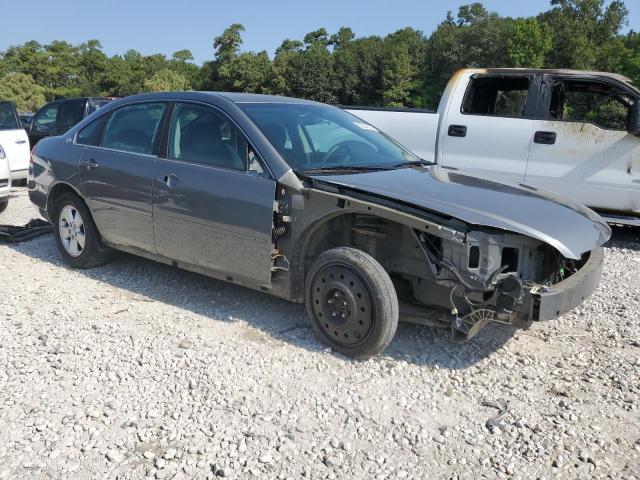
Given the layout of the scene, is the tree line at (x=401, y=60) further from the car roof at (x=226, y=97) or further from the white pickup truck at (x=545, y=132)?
the car roof at (x=226, y=97)

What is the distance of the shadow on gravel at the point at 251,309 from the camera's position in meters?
3.91

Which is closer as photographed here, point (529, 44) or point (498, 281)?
point (498, 281)

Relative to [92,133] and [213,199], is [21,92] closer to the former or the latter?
[92,133]

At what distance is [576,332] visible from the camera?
427 cm

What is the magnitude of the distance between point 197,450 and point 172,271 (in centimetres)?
295

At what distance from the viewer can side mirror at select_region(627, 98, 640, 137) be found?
6.36 m

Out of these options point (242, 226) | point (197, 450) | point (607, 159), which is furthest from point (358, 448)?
point (607, 159)

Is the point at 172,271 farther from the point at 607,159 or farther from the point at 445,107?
the point at 607,159

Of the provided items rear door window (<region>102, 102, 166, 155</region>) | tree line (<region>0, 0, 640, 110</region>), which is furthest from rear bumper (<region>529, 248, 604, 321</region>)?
tree line (<region>0, 0, 640, 110</region>)

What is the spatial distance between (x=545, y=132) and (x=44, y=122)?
1053 centimetres

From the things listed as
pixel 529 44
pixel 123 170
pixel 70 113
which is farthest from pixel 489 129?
pixel 529 44

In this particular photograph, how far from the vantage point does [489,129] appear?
7.06 m

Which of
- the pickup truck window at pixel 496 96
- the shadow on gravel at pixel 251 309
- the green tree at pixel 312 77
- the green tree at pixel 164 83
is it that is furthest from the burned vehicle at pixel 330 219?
the green tree at pixel 164 83

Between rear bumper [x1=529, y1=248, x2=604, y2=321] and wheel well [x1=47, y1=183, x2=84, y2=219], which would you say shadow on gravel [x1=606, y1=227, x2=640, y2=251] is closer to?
rear bumper [x1=529, y1=248, x2=604, y2=321]
